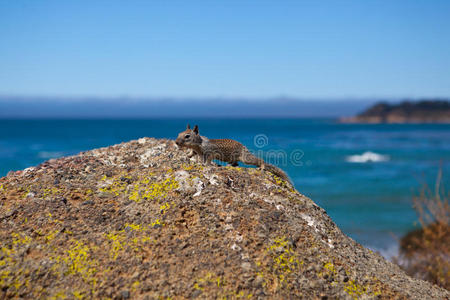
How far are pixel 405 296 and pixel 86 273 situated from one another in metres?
3.14

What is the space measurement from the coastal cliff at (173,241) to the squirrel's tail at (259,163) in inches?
42.6

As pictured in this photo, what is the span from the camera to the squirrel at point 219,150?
246 inches

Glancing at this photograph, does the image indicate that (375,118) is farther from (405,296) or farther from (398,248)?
(405,296)

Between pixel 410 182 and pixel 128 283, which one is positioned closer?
pixel 128 283

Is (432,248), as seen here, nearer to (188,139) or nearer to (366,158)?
(188,139)

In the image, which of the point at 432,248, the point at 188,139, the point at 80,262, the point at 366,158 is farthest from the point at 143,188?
the point at 366,158

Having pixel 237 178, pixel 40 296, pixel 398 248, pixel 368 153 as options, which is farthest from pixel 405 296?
pixel 368 153

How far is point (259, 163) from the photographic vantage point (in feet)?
20.7

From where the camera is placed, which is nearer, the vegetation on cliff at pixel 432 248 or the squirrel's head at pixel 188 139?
the squirrel's head at pixel 188 139

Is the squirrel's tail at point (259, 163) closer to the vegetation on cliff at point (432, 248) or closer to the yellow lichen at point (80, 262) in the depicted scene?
the yellow lichen at point (80, 262)

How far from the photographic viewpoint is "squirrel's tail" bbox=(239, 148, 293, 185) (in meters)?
6.18

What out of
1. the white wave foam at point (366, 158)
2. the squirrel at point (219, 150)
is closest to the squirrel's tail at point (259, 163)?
the squirrel at point (219, 150)

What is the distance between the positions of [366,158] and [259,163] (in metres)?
36.7

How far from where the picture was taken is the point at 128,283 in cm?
336
